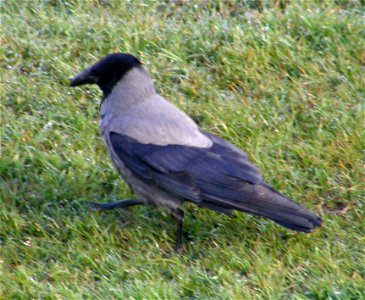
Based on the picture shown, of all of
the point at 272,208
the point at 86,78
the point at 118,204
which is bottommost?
the point at 118,204

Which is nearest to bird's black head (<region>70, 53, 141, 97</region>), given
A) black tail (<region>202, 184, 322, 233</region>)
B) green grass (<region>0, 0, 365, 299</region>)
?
green grass (<region>0, 0, 365, 299</region>)

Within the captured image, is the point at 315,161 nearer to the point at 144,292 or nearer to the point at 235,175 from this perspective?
the point at 235,175

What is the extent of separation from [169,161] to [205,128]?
3.40ft

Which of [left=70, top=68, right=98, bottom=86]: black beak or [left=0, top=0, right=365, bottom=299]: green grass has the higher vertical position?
[left=70, top=68, right=98, bottom=86]: black beak

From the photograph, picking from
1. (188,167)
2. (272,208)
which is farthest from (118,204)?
(272,208)

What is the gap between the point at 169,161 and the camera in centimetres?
508

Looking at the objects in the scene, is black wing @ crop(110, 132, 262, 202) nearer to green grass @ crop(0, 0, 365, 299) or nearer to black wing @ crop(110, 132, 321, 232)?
black wing @ crop(110, 132, 321, 232)

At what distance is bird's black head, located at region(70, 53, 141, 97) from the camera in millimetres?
5383

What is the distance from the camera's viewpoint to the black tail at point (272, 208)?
4941 millimetres

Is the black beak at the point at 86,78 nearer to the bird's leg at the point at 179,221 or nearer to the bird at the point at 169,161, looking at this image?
the bird at the point at 169,161

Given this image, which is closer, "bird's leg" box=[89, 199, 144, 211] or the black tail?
the black tail

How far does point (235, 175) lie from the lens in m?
5.04

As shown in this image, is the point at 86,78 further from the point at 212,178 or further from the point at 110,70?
the point at 212,178

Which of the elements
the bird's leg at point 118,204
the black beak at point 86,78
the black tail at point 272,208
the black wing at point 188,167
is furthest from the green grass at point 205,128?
the black beak at point 86,78
